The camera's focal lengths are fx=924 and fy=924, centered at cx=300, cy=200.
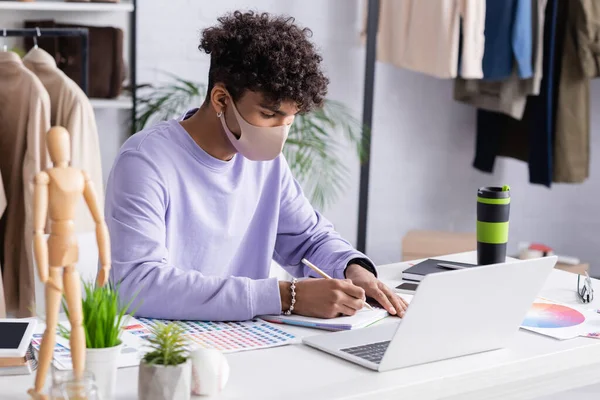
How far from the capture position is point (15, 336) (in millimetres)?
1426

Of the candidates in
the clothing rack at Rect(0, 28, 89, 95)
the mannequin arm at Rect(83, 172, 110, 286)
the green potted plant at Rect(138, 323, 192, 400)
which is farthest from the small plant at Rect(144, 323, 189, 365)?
the clothing rack at Rect(0, 28, 89, 95)

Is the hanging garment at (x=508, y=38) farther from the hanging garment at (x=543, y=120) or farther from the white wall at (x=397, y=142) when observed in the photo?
the white wall at (x=397, y=142)

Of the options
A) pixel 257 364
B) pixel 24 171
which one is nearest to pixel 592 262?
pixel 24 171

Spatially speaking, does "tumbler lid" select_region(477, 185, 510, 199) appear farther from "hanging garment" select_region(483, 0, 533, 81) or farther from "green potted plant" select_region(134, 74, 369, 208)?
"hanging garment" select_region(483, 0, 533, 81)

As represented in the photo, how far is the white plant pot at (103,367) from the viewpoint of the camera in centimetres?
124

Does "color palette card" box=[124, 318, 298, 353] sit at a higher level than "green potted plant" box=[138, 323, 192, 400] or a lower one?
lower

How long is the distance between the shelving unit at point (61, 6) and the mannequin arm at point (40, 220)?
2.00 meters

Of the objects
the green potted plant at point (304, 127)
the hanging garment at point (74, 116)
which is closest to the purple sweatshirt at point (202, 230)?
the hanging garment at point (74, 116)

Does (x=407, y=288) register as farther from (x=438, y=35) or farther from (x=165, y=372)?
(x=438, y=35)

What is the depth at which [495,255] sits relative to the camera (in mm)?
1941

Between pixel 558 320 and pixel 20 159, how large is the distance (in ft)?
5.56

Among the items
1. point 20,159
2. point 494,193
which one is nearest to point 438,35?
point 20,159

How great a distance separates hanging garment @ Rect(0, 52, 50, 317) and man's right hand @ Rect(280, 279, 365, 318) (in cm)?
124

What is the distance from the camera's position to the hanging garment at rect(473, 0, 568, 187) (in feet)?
12.3
